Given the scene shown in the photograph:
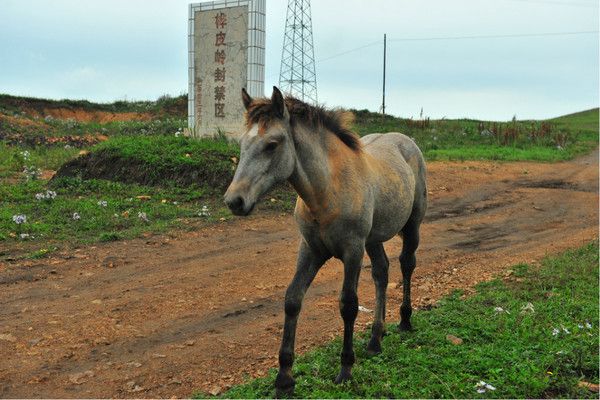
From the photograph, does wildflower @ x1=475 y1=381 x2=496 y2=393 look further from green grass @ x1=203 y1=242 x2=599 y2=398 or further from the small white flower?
the small white flower

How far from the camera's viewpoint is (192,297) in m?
6.77

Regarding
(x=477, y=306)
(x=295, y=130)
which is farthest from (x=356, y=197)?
(x=477, y=306)

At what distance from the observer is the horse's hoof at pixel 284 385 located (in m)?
4.29

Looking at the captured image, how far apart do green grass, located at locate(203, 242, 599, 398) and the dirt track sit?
531 mm

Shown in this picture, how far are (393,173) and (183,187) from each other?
816cm

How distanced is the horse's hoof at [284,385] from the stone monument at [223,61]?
1158 cm

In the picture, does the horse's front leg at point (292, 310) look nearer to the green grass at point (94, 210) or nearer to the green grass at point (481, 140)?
the green grass at point (94, 210)

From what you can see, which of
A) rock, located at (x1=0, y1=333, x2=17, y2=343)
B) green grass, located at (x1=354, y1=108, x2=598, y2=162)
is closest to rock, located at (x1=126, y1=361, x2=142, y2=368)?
rock, located at (x1=0, y1=333, x2=17, y2=343)

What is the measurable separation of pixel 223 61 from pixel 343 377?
1274 cm

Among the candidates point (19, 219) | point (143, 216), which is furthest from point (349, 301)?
point (19, 219)

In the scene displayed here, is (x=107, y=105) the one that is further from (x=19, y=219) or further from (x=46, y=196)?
(x=19, y=219)

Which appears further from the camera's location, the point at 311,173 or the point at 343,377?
the point at 343,377

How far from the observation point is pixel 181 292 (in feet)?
22.7

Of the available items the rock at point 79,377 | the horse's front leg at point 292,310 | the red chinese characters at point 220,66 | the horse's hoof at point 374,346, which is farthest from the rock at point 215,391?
the red chinese characters at point 220,66
